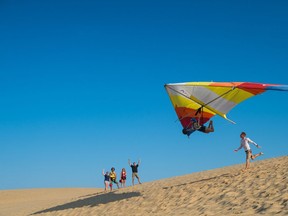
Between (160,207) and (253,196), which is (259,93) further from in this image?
(160,207)

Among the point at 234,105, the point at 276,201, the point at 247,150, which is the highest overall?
the point at 234,105

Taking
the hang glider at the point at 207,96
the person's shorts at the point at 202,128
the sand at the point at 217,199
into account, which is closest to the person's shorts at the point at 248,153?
the sand at the point at 217,199

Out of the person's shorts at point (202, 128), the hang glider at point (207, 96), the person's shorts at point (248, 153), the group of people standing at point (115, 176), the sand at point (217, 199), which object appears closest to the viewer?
the sand at point (217, 199)

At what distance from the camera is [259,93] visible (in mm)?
14211

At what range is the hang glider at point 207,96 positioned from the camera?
565 inches

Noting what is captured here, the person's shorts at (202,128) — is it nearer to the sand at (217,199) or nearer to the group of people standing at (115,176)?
the sand at (217,199)

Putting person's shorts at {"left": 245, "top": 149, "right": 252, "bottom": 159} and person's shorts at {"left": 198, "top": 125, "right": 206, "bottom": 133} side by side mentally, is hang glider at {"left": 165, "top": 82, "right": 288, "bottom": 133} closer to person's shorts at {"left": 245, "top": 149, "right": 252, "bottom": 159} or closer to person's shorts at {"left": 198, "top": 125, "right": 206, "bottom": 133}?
person's shorts at {"left": 198, "top": 125, "right": 206, "bottom": 133}

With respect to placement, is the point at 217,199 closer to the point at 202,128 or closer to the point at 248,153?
the point at 248,153

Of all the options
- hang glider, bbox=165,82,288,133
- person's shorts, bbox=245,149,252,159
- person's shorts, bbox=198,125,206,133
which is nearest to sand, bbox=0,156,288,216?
person's shorts, bbox=245,149,252,159

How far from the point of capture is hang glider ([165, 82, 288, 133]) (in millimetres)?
14344

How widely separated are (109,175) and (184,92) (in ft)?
31.3

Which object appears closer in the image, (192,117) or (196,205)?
(196,205)

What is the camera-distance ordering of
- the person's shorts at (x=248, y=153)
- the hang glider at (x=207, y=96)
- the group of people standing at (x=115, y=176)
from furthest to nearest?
the group of people standing at (x=115, y=176)
the person's shorts at (x=248, y=153)
the hang glider at (x=207, y=96)

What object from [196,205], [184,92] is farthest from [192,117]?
[196,205]
